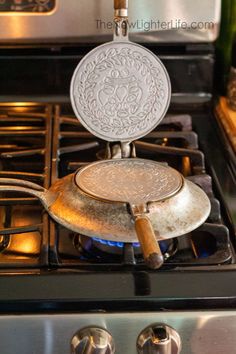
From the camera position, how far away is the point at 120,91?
0.82 metres

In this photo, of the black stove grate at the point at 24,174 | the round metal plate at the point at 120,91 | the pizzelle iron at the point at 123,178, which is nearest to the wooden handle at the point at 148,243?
the pizzelle iron at the point at 123,178

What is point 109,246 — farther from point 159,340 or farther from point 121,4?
point 121,4

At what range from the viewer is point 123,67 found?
0.81m

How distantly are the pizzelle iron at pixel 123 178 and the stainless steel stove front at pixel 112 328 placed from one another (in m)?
0.08

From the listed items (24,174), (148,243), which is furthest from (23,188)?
(148,243)

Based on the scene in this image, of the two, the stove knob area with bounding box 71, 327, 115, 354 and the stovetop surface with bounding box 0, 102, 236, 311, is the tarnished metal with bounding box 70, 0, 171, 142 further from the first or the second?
the stove knob area with bounding box 71, 327, 115, 354

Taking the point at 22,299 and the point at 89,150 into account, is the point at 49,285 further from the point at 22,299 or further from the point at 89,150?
the point at 89,150

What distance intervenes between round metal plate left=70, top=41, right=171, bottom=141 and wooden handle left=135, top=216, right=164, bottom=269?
228mm

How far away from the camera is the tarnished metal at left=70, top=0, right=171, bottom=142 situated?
80cm

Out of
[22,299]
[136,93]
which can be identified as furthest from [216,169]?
Answer: [22,299]

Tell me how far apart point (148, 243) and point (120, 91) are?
1.02ft

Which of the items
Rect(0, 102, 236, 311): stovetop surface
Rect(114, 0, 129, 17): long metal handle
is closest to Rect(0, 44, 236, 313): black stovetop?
Rect(0, 102, 236, 311): stovetop surface

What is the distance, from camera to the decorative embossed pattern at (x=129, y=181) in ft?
2.21

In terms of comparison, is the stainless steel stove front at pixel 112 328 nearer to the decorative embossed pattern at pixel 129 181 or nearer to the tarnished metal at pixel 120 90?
the decorative embossed pattern at pixel 129 181
